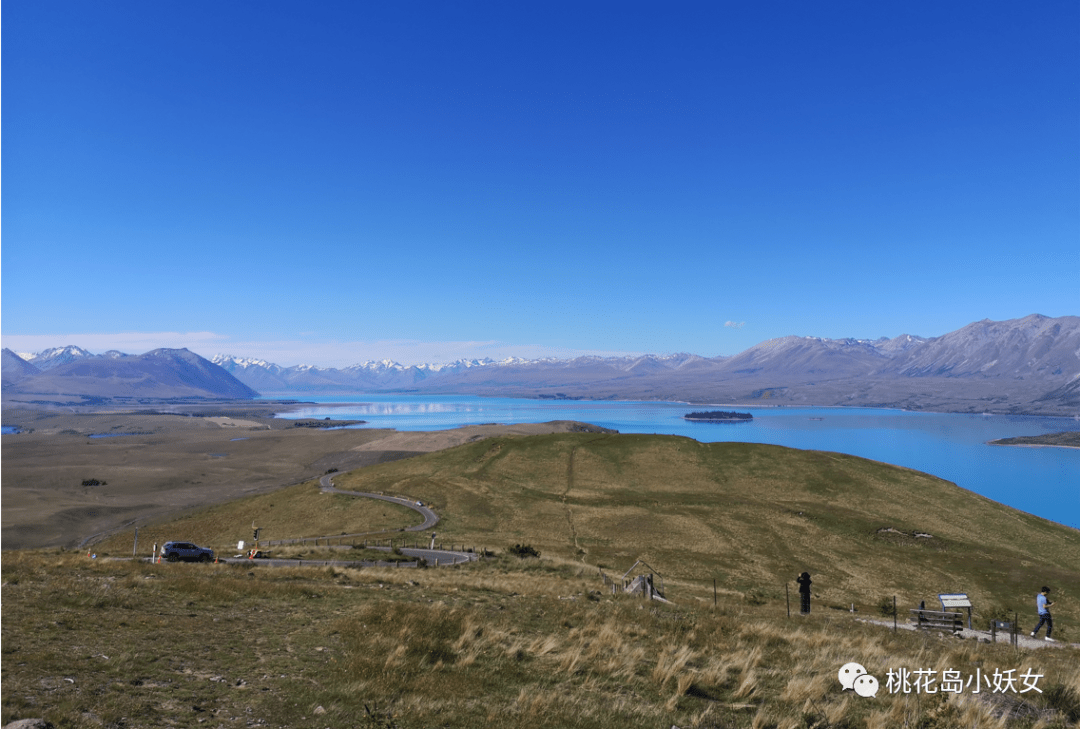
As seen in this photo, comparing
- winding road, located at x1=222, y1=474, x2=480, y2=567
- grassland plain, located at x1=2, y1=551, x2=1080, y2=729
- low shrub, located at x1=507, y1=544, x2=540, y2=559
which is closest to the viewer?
grassland plain, located at x1=2, y1=551, x2=1080, y2=729

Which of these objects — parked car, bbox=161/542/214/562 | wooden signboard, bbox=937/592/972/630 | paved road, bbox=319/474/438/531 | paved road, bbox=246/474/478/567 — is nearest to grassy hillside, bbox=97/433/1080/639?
paved road, bbox=319/474/438/531

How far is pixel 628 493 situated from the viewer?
85.8m

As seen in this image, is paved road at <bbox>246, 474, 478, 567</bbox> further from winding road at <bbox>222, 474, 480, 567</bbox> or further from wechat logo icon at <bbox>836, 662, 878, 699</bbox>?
wechat logo icon at <bbox>836, 662, 878, 699</bbox>

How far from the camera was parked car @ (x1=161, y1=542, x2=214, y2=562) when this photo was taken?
4309cm

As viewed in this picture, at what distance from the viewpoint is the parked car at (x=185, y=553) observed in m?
43.1

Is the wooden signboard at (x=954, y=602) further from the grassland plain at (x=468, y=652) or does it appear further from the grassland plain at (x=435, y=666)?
the grassland plain at (x=435, y=666)

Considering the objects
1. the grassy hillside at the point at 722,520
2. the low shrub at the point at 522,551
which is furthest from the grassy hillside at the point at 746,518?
the low shrub at the point at 522,551

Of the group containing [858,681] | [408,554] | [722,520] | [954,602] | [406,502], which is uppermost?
[858,681]

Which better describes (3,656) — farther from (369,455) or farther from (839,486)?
(369,455)

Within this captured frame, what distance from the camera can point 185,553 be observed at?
43.5 metres

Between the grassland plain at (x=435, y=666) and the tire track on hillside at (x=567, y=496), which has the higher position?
the grassland plain at (x=435, y=666)

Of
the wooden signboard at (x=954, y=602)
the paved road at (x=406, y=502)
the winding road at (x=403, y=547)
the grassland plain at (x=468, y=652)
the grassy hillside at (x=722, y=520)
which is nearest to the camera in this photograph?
the grassland plain at (x=468, y=652)

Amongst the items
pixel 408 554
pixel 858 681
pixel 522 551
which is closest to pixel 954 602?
pixel 858 681

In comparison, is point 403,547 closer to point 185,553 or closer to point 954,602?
point 185,553
